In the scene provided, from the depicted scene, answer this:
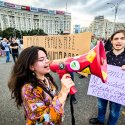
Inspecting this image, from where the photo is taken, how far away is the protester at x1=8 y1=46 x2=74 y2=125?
1086 mm

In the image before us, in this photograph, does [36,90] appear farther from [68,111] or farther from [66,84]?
[68,111]

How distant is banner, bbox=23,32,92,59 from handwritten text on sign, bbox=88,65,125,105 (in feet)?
4.15

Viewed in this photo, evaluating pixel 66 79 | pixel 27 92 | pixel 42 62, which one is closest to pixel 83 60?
pixel 66 79

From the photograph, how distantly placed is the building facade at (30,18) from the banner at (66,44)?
240 ft

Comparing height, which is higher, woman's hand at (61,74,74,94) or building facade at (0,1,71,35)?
building facade at (0,1,71,35)

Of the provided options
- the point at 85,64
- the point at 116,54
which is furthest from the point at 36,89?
the point at 116,54

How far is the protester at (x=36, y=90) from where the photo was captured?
3.56 feet

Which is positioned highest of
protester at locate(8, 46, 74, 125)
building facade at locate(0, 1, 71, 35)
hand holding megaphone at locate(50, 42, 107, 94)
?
building facade at locate(0, 1, 71, 35)

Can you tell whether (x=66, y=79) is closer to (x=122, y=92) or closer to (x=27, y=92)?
(x=27, y=92)

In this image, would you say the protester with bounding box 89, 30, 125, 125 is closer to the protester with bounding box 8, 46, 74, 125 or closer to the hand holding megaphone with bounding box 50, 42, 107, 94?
the hand holding megaphone with bounding box 50, 42, 107, 94

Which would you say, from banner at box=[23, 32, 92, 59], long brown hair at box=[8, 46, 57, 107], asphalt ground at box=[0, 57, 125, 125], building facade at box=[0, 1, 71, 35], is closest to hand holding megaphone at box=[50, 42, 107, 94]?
long brown hair at box=[8, 46, 57, 107]

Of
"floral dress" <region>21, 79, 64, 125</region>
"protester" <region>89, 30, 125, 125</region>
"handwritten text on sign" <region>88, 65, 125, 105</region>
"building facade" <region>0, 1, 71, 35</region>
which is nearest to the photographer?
"floral dress" <region>21, 79, 64, 125</region>

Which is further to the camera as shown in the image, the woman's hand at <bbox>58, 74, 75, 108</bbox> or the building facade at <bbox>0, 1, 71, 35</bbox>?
the building facade at <bbox>0, 1, 71, 35</bbox>

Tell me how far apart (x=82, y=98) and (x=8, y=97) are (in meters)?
1.92
